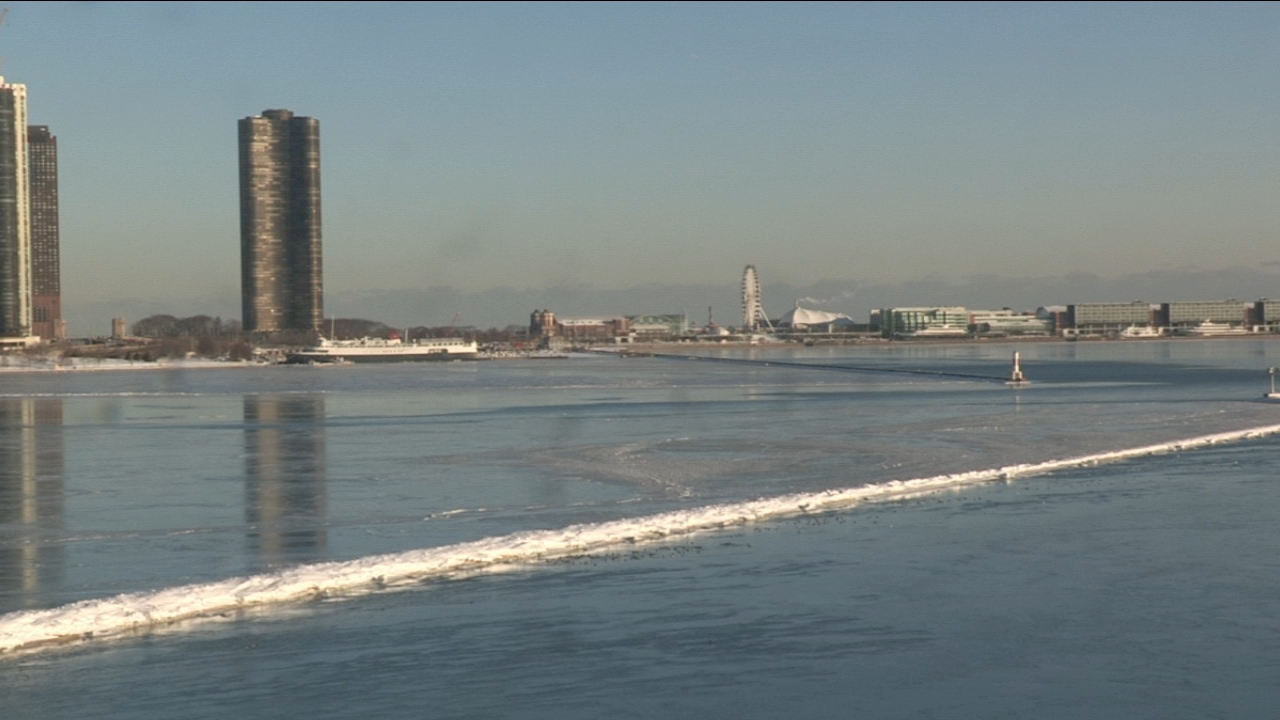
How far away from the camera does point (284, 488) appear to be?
61.7 feet

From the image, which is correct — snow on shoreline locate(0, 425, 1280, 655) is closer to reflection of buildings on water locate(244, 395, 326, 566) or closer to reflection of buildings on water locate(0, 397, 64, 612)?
reflection of buildings on water locate(0, 397, 64, 612)

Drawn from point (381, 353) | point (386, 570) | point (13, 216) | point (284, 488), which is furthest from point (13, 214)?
point (386, 570)

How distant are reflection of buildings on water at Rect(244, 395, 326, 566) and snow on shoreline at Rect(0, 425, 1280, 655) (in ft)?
3.51

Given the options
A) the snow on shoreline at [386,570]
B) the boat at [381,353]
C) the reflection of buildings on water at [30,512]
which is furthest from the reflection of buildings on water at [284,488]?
the boat at [381,353]

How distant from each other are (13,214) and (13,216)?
0.47 meters

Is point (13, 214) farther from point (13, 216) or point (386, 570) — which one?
point (386, 570)

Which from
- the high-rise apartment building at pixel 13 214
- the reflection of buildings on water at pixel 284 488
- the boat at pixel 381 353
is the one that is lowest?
the boat at pixel 381 353

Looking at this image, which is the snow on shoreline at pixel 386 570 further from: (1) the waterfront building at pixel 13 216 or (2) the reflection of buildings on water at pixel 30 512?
(1) the waterfront building at pixel 13 216

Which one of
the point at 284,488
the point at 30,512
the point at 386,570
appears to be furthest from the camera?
the point at 284,488

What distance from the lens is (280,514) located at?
16.1 m

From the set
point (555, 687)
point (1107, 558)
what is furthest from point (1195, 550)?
point (555, 687)

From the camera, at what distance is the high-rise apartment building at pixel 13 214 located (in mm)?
188875

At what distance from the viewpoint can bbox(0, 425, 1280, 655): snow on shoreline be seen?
33.1 feet

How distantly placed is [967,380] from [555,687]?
178ft
